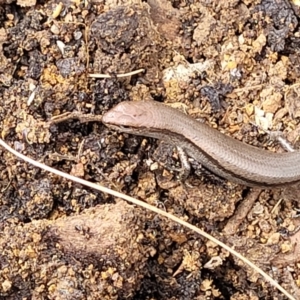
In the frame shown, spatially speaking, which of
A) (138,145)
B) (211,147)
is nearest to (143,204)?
(138,145)

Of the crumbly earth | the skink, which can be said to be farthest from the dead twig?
the skink

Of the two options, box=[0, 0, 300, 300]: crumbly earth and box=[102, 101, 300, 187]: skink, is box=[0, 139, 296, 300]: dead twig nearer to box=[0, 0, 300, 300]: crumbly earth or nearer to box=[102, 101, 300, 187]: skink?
box=[0, 0, 300, 300]: crumbly earth

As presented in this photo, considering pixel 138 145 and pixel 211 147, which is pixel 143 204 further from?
pixel 211 147

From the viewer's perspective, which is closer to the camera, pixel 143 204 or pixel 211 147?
pixel 143 204

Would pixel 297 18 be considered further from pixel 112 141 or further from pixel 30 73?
pixel 30 73

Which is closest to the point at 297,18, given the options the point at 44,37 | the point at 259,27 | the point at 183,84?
the point at 259,27

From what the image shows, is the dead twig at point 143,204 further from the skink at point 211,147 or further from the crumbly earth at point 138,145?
the skink at point 211,147
